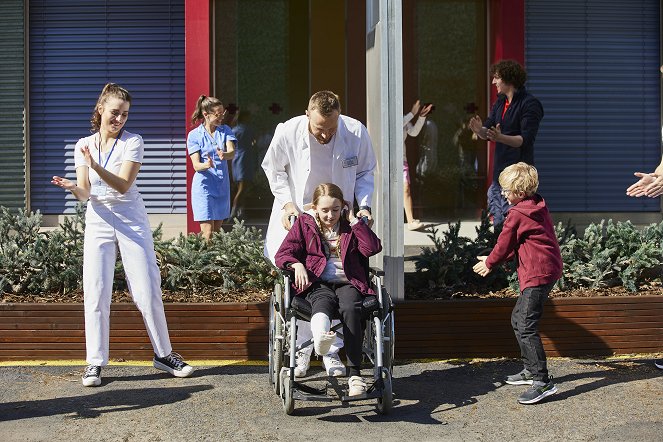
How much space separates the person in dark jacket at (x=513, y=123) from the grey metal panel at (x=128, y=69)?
601 centimetres

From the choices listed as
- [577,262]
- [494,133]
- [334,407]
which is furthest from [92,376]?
[577,262]

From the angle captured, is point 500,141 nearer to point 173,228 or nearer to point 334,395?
point 334,395

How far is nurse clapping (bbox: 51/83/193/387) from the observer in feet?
23.7

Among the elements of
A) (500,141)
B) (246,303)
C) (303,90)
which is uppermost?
(303,90)

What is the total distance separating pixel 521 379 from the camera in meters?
→ 7.26

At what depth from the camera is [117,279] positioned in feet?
27.6

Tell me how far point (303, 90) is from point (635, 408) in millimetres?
8420

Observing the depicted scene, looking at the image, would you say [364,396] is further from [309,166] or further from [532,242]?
[309,166]

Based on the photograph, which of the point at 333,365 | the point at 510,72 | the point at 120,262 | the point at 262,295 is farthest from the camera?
the point at 510,72

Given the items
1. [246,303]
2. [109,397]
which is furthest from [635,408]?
[109,397]

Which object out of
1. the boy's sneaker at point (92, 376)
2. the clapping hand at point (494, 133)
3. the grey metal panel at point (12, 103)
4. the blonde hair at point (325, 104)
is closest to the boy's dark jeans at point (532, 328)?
the blonde hair at point (325, 104)

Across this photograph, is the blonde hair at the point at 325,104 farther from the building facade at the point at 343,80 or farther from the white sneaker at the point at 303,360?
the building facade at the point at 343,80

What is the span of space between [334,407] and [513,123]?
10.4ft

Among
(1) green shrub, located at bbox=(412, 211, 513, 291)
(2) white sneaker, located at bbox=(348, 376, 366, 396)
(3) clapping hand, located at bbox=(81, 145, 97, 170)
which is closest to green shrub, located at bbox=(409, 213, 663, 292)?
(1) green shrub, located at bbox=(412, 211, 513, 291)
